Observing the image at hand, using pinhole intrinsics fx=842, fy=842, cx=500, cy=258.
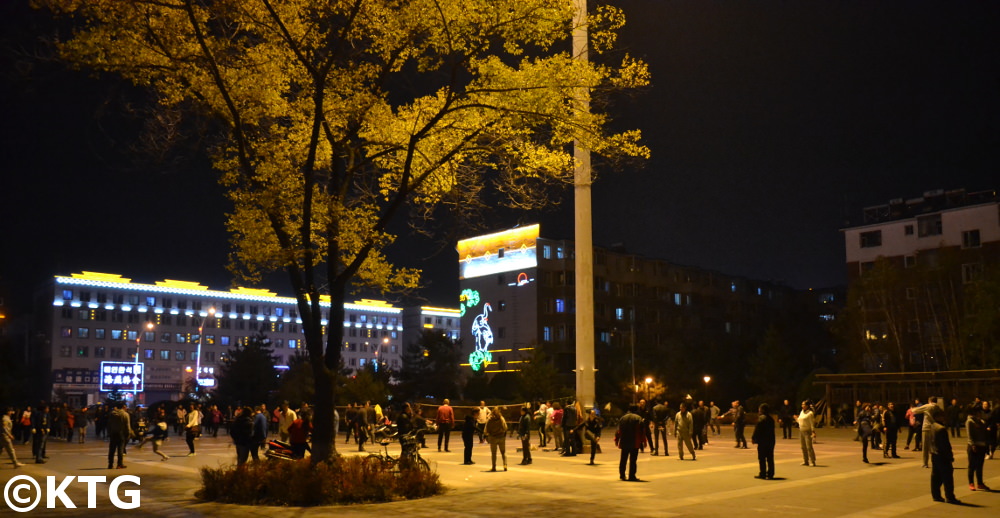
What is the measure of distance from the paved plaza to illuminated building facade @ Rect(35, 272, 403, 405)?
102 meters

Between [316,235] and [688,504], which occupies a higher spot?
[316,235]

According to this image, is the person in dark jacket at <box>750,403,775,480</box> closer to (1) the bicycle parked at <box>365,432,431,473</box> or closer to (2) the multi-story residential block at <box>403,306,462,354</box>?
(1) the bicycle parked at <box>365,432,431,473</box>

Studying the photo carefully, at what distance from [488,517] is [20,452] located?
2635cm

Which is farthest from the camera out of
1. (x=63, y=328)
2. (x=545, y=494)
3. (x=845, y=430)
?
(x=63, y=328)

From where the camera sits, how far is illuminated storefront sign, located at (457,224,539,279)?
8888 centimetres

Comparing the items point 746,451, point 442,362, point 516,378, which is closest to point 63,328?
point 442,362

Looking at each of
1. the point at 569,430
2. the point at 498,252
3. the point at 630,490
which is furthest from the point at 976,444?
the point at 498,252

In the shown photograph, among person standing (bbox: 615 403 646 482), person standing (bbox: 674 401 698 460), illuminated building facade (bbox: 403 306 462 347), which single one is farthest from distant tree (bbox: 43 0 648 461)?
illuminated building facade (bbox: 403 306 462 347)

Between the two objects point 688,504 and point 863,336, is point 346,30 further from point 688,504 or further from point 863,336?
point 863,336

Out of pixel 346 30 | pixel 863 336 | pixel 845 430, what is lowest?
pixel 845 430

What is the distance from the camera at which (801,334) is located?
95.9 m

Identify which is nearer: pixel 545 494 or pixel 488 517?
pixel 488 517

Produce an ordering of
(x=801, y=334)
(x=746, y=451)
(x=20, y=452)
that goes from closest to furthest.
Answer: (x=746, y=451), (x=20, y=452), (x=801, y=334)

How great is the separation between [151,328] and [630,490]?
11840cm
